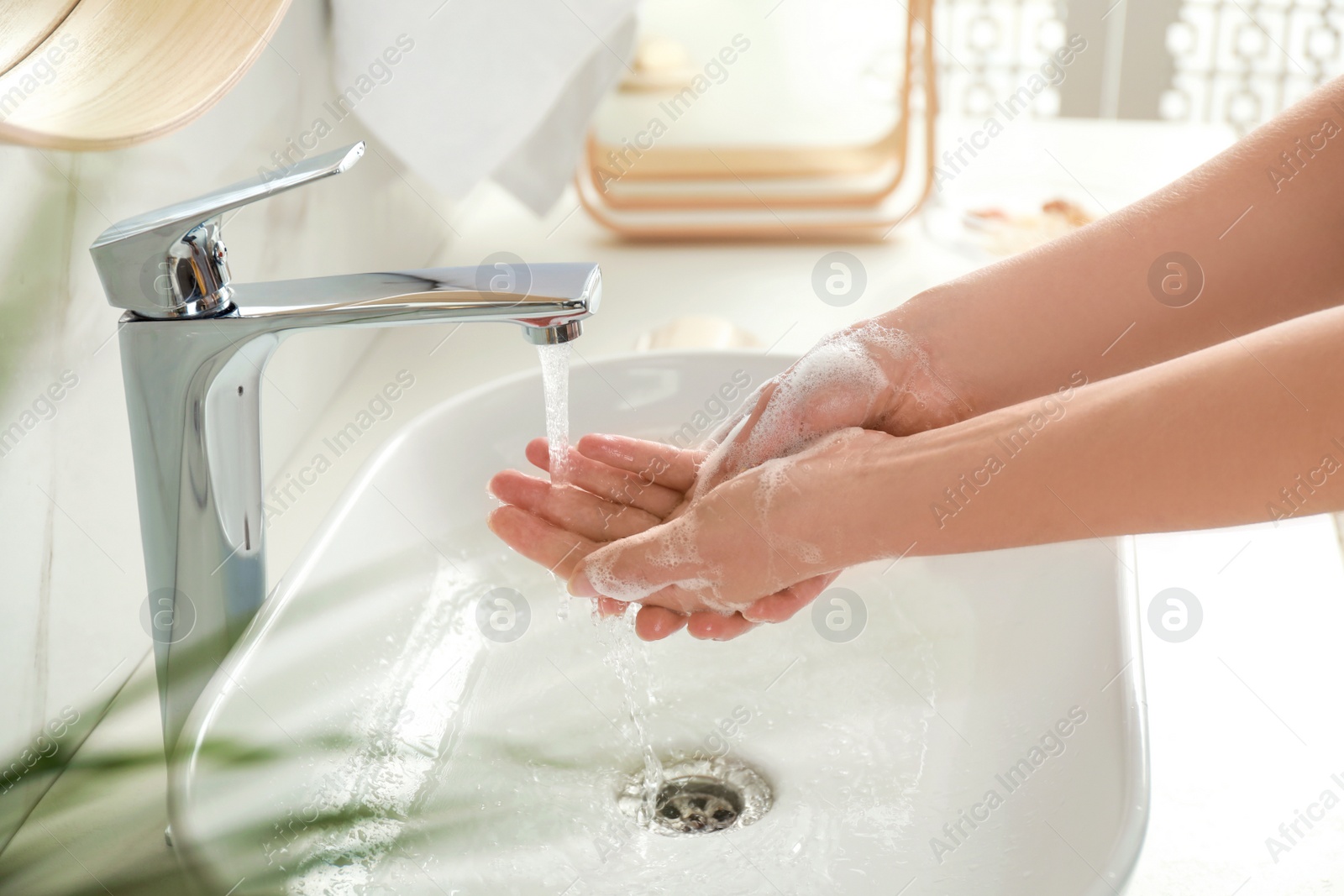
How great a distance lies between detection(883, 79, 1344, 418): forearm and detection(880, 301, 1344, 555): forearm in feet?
0.47

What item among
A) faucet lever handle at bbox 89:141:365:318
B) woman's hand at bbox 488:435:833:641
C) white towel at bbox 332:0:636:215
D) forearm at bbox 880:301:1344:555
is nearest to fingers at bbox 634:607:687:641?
woman's hand at bbox 488:435:833:641

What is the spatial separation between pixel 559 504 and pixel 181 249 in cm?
26

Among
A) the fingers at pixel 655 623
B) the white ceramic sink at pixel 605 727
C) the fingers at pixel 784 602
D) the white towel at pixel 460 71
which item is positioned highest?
the white towel at pixel 460 71

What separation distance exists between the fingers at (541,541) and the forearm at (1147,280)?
0.23 meters

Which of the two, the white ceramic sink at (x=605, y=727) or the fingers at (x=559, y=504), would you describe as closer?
the white ceramic sink at (x=605, y=727)

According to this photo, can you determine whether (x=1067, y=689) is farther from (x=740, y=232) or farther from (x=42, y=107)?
(x=740, y=232)

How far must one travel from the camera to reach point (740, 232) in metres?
1.10

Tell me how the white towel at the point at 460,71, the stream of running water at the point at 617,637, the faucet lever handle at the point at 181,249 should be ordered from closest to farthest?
the faucet lever handle at the point at 181,249 → the stream of running water at the point at 617,637 → the white towel at the point at 460,71

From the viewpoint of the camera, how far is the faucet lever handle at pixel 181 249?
1.33 ft

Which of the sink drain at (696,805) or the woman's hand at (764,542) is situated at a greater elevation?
the woman's hand at (764,542)

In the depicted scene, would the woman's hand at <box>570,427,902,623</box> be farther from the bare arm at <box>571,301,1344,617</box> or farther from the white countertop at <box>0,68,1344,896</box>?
the white countertop at <box>0,68,1344,896</box>

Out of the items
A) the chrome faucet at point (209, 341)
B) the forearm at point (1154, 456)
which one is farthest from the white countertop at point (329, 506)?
the forearm at point (1154, 456)

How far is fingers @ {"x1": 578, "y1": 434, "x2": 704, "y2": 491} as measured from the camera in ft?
2.16

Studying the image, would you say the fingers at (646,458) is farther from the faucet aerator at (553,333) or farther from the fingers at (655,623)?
the faucet aerator at (553,333)
